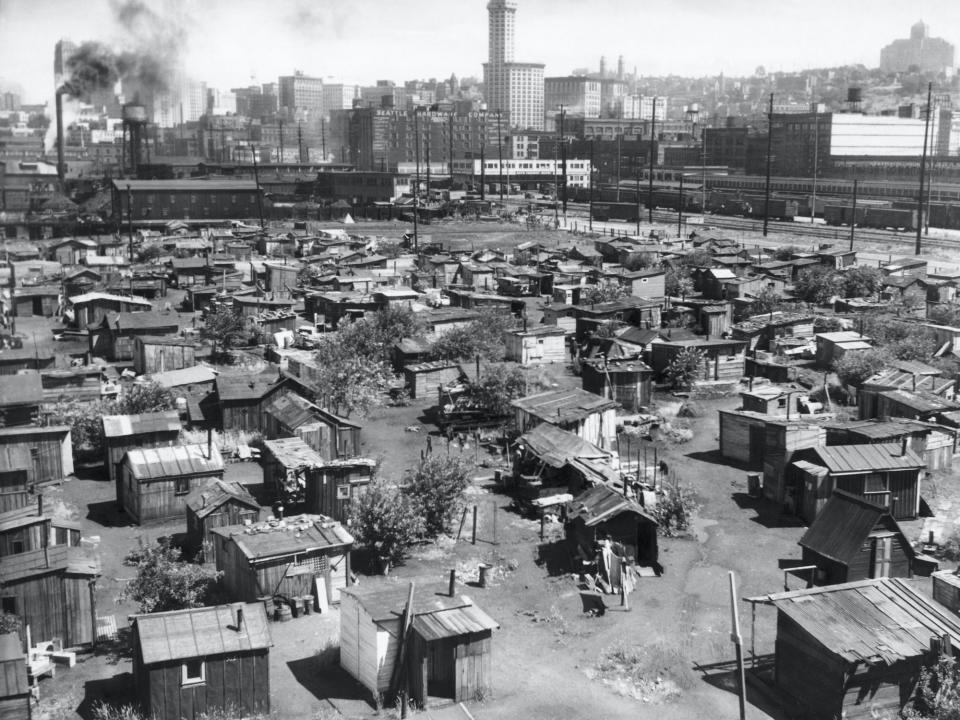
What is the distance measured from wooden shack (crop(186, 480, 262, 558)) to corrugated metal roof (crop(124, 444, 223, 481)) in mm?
1584

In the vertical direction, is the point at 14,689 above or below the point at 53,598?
below

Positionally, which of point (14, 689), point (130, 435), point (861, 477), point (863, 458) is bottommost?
point (14, 689)

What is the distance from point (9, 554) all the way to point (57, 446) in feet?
23.8

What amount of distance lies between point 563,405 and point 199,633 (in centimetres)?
1480

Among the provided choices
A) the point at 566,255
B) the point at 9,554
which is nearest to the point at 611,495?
the point at 9,554

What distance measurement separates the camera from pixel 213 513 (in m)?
22.0

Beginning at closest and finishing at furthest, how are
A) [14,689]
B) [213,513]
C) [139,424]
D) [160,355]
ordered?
[14,689]
[213,513]
[139,424]
[160,355]

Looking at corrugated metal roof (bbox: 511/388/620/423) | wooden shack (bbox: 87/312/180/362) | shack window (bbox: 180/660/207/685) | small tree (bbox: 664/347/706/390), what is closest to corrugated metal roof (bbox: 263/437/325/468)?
corrugated metal roof (bbox: 511/388/620/423)

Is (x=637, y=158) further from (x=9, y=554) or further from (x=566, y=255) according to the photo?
(x=9, y=554)

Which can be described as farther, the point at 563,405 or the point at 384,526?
the point at 563,405

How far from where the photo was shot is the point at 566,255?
6688cm

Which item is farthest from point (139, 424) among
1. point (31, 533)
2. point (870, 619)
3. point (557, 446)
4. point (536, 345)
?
point (870, 619)

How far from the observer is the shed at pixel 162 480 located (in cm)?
2397

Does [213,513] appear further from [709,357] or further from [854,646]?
[709,357]
